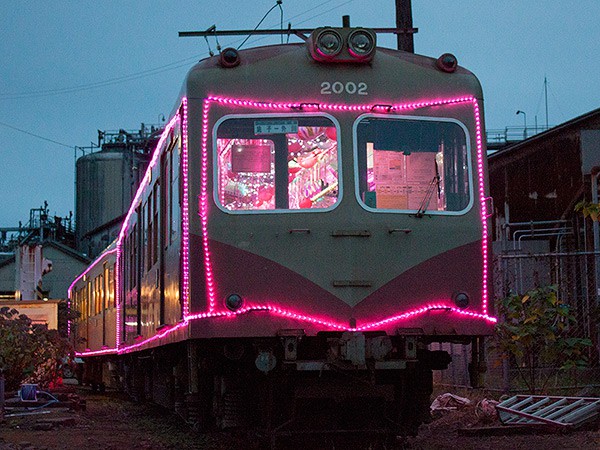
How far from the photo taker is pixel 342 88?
866cm

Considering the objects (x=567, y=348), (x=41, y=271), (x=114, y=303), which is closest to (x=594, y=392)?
(x=567, y=348)

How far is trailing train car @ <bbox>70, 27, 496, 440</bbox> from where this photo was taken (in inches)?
322

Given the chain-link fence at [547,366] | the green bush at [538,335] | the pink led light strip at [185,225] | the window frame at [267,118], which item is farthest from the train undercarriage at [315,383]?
the green bush at [538,335]

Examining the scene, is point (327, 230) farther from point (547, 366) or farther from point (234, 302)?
point (547, 366)

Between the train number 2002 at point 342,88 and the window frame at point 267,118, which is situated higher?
the train number 2002 at point 342,88

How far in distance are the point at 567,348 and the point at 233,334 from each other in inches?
234

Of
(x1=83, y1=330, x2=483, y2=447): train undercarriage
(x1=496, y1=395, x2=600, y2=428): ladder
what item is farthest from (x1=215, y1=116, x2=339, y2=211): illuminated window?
(x1=496, y1=395, x2=600, y2=428): ladder

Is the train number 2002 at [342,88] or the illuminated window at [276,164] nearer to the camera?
the illuminated window at [276,164]

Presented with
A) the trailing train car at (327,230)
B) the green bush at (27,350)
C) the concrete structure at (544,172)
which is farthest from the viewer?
the concrete structure at (544,172)

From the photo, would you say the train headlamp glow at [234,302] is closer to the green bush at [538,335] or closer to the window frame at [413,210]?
the window frame at [413,210]

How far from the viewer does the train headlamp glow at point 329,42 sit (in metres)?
8.62

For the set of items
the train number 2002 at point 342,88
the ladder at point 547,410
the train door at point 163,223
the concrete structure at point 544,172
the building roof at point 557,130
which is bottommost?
the ladder at point 547,410

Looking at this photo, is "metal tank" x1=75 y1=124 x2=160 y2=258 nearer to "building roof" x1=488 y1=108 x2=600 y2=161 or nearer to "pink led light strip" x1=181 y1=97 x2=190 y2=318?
"building roof" x1=488 y1=108 x2=600 y2=161

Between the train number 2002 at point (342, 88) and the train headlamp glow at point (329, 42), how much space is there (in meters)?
0.24
